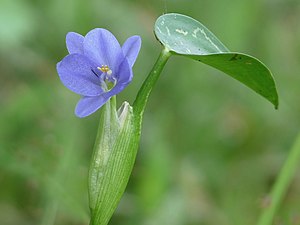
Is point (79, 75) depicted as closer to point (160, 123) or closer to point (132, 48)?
point (132, 48)

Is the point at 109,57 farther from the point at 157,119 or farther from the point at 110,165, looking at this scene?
the point at 157,119

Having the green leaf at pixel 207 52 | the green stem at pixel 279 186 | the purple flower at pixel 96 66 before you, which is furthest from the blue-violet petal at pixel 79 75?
the green stem at pixel 279 186

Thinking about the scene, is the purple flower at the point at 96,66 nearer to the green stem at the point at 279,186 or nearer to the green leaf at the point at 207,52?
the green leaf at the point at 207,52

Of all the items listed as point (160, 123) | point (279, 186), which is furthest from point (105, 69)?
point (160, 123)

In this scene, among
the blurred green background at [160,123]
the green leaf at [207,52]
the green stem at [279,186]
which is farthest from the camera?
the blurred green background at [160,123]

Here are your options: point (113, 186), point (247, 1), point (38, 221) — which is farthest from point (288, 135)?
point (113, 186)
